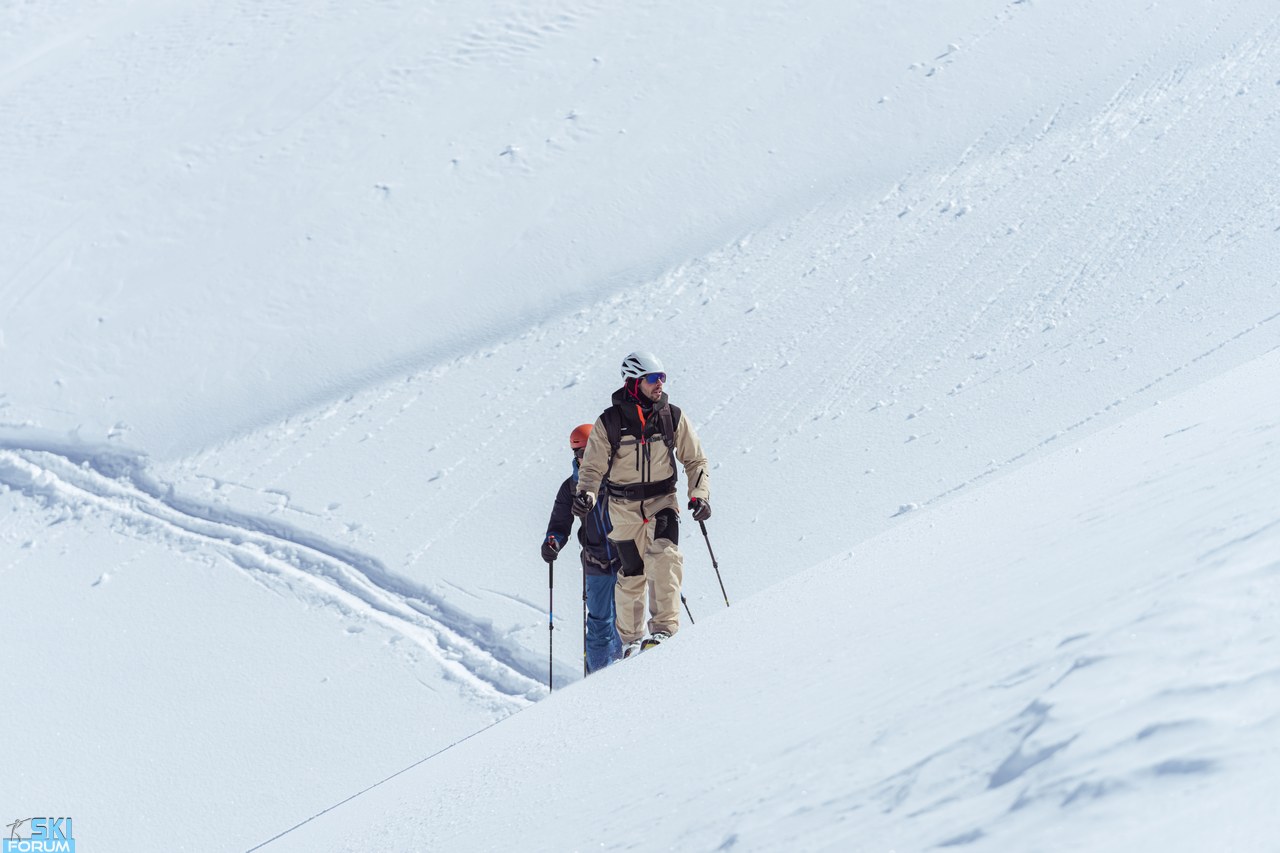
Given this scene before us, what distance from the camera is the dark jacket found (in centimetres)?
614

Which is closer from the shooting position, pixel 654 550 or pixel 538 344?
pixel 654 550

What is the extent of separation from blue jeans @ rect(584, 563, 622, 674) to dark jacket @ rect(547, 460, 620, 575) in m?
0.10

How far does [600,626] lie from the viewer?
6625mm

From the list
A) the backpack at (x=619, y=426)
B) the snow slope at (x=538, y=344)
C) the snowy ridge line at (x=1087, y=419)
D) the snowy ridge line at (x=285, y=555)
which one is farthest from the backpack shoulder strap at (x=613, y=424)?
the snowy ridge line at (x=1087, y=419)

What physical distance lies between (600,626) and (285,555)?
10.9ft

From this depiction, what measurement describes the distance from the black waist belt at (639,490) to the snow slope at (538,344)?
28.1 inches

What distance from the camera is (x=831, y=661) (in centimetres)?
360

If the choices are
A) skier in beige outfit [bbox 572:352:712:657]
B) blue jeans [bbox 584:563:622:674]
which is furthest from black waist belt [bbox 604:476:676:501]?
blue jeans [bbox 584:563:622:674]

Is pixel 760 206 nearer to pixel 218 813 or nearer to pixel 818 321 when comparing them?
pixel 818 321

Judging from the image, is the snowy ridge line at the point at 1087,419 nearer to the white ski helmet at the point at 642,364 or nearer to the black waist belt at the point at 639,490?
the black waist belt at the point at 639,490

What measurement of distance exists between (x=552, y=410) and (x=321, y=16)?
34.6ft

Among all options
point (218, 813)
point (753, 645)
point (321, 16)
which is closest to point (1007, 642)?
point (753, 645)

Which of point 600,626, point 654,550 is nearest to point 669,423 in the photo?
point 654,550

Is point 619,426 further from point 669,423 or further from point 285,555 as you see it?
point 285,555
